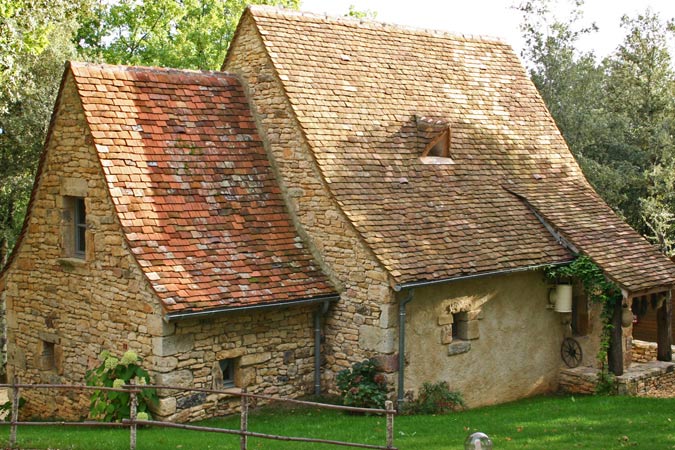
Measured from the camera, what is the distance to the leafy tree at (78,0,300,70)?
1247 inches

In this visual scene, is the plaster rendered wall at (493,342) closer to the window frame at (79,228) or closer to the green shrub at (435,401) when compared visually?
the green shrub at (435,401)

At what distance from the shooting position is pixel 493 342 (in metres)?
16.8

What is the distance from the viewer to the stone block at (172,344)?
13883 mm

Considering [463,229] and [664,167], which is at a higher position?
[664,167]

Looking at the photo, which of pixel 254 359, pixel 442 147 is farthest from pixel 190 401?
pixel 442 147

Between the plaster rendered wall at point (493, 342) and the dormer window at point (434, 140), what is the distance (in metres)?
2.65

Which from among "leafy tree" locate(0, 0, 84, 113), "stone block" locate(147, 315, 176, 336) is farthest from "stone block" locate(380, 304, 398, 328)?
"leafy tree" locate(0, 0, 84, 113)

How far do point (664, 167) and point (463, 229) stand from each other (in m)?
16.9

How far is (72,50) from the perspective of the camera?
27219 mm

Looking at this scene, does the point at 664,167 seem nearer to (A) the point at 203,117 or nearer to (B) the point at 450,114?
(B) the point at 450,114

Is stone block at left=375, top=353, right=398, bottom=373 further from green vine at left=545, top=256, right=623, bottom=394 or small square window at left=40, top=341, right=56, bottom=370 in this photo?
small square window at left=40, top=341, right=56, bottom=370

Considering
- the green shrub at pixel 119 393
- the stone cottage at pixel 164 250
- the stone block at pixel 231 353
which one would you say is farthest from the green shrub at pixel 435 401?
the green shrub at pixel 119 393

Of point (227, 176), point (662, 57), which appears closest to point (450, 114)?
point (227, 176)

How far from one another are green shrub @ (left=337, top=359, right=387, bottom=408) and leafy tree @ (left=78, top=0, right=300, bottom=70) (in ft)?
60.1
